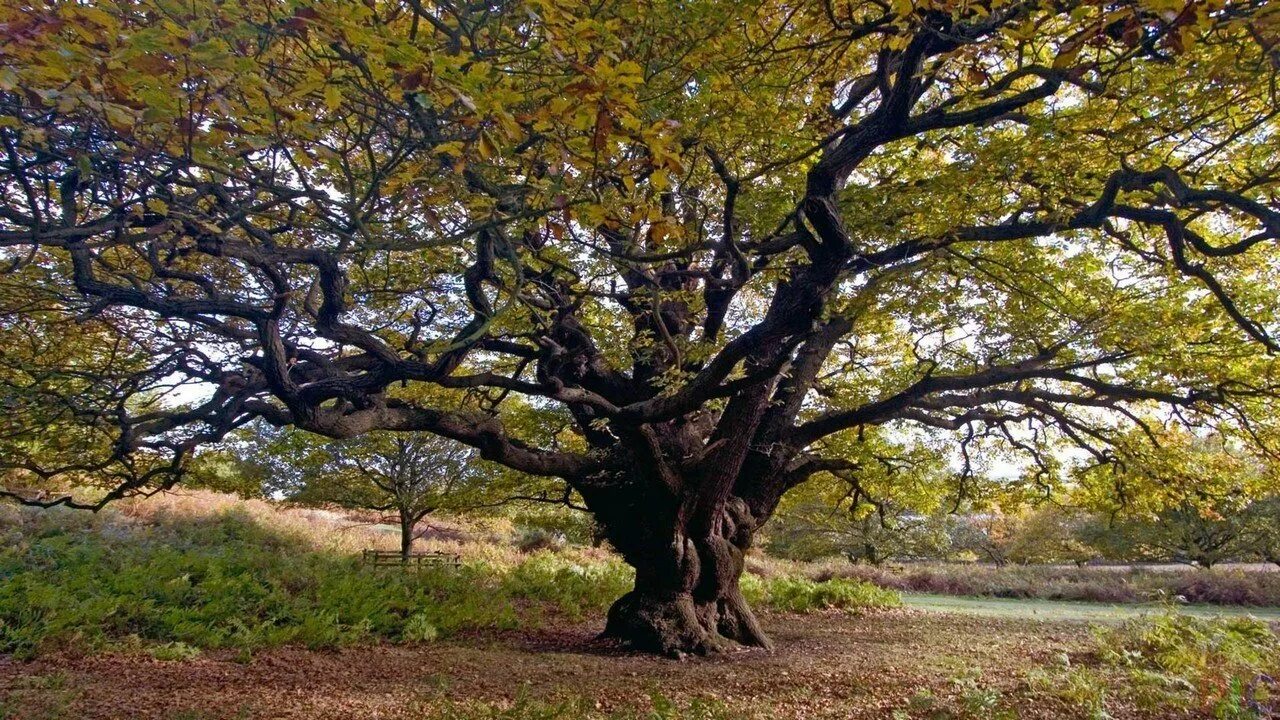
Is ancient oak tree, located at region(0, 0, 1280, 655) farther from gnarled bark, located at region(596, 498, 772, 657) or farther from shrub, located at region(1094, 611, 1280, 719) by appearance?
shrub, located at region(1094, 611, 1280, 719)

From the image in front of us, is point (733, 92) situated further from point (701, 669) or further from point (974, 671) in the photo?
point (974, 671)

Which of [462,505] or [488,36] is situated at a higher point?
[488,36]

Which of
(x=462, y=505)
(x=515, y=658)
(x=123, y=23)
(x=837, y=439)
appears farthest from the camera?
(x=462, y=505)

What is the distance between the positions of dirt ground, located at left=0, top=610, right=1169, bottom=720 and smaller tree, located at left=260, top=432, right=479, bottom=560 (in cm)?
751

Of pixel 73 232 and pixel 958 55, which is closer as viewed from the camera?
pixel 73 232

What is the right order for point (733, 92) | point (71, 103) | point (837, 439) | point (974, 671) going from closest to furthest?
1. point (71, 103)
2. point (733, 92)
3. point (974, 671)
4. point (837, 439)

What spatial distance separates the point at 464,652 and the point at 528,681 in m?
2.46

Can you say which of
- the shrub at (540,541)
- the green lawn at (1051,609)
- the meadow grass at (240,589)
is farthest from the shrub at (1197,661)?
the shrub at (540,541)

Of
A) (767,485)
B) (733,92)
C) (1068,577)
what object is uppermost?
(733,92)

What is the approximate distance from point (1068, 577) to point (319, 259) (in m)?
29.3

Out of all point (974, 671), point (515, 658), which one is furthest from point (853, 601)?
point (515, 658)

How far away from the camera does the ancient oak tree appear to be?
3188 millimetres

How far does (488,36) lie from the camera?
413 centimetres

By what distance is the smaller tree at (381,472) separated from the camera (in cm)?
1672
